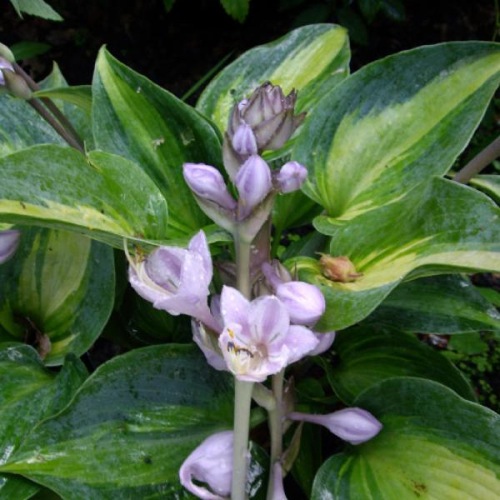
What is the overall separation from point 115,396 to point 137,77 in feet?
1.26

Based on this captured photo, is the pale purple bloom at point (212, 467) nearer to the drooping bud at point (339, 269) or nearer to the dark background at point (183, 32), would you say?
the drooping bud at point (339, 269)

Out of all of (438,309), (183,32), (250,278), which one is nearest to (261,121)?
(250,278)

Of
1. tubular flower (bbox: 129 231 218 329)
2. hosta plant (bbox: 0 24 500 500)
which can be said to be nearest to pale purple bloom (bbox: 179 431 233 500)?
hosta plant (bbox: 0 24 500 500)

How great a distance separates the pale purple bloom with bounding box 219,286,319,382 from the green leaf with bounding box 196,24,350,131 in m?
0.48

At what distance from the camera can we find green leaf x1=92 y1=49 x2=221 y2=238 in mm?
896

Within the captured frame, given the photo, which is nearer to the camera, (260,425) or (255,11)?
(260,425)

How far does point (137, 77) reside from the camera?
2.96 feet

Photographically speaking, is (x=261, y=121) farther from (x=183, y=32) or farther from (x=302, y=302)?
(x=183, y=32)

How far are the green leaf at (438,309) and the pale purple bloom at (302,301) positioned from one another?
0.31 metres

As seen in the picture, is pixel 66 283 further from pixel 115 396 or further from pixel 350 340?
pixel 350 340

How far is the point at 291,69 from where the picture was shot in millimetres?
1081

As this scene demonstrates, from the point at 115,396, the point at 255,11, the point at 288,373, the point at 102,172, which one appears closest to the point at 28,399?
the point at 115,396

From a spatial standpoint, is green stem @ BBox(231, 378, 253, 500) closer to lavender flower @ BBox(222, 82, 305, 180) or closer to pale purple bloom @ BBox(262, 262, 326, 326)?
pale purple bloom @ BBox(262, 262, 326, 326)

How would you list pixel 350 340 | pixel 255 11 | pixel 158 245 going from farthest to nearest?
pixel 255 11
pixel 350 340
pixel 158 245
